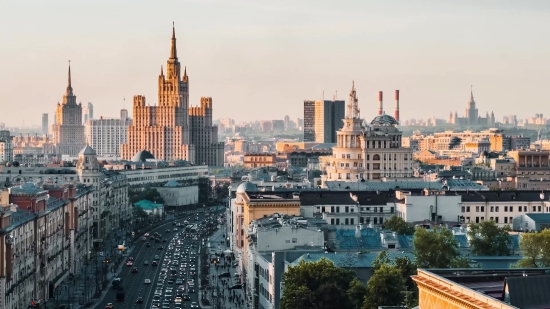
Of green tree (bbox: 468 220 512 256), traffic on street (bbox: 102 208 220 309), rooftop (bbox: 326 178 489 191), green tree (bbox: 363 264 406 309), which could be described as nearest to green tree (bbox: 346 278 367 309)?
green tree (bbox: 363 264 406 309)

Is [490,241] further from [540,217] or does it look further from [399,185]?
[399,185]

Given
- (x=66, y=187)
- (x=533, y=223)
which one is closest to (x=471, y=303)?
(x=533, y=223)

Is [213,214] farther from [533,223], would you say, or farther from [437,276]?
[437,276]

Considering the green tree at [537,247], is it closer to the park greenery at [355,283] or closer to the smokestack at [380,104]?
the park greenery at [355,283]

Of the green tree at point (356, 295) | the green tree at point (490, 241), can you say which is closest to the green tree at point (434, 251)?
the green tree at point (490, 241)

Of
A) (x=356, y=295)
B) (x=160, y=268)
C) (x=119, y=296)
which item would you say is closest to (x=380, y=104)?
(x=160, y=268)

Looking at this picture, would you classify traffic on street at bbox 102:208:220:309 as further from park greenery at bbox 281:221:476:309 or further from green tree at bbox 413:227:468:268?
park greenery at bbox 281:221:476:309
